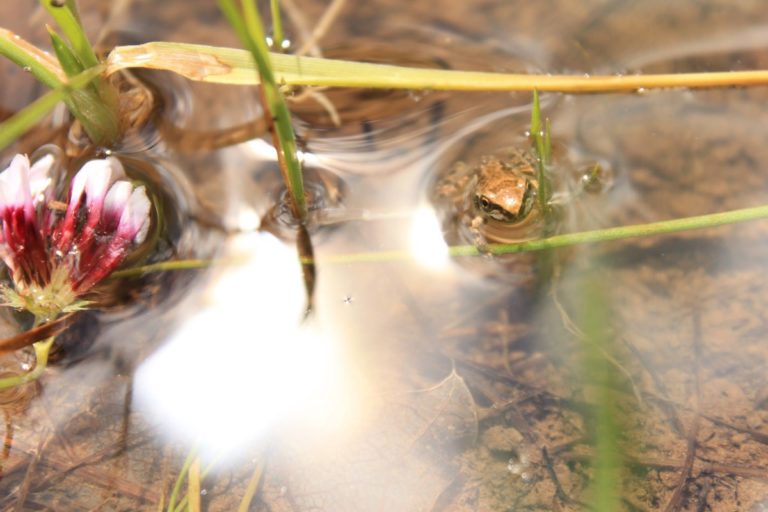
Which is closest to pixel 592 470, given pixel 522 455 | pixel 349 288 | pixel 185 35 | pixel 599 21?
pixel 522 455

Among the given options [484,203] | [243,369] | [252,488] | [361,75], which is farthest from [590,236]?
[252,488]

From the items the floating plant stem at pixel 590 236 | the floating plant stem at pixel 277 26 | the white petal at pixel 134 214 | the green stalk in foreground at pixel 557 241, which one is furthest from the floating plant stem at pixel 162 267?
the floating plant stem at pixel 277 26

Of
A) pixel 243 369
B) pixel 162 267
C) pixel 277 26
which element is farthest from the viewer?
pixel 277 26

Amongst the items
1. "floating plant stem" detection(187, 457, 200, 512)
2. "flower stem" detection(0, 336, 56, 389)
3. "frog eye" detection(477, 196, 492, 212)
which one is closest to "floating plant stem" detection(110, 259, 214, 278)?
"flower stem" detection(0, 336, 56, 389)

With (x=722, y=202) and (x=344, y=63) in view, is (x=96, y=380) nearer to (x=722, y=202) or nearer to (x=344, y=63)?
(x=344, y=63)

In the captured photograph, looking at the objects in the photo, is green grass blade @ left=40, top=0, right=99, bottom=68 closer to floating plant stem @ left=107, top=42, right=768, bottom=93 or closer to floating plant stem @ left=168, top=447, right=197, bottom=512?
floating plant stem @ left=107, top=42, right=768, bottom=93

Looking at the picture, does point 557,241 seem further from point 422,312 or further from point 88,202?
point 88,202

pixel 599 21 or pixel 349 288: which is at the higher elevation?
pixel 599 21
